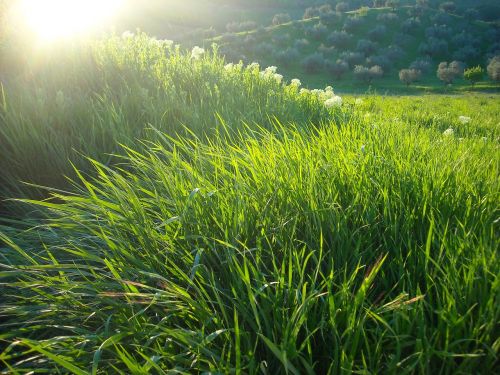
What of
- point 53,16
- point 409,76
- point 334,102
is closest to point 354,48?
point 409,76

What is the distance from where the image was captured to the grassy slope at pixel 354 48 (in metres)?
50.6

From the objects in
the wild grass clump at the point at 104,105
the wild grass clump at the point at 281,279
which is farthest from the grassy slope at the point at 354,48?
the wild grass clump at the point at 281,279

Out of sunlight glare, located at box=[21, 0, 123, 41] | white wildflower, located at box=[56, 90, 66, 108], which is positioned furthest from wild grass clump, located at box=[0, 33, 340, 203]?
sunlight glare, located at box=[21, 0, 123, 41]

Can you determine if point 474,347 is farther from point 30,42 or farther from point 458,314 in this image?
point 30,42

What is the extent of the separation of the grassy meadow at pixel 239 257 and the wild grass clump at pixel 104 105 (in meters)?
0.02

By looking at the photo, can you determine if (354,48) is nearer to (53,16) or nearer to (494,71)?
(494,71)

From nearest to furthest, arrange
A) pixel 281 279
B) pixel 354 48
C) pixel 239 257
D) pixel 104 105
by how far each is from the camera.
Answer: pixel 281 279 → pixel 239 257 → pixel 104 105 → pixel 354 48

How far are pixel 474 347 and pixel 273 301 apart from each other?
0.60 metres

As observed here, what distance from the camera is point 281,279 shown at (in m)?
1.17

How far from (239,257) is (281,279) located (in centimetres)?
41

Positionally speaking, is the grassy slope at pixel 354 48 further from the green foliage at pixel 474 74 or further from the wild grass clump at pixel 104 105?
the wild grass clump at pixel 104 105

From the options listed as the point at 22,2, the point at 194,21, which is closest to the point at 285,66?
the point at 194,21

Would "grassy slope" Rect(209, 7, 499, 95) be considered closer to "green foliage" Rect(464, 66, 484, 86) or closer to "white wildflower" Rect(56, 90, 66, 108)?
"green foliage" Rect(464, 66, 484, 86)

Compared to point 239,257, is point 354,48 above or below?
below
